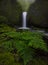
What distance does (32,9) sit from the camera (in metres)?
5.79

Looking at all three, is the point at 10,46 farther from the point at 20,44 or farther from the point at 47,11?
the point at 47,11

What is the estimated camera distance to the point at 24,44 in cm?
222

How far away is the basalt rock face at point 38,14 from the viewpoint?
5.71 meters

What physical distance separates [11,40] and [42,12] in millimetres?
3564

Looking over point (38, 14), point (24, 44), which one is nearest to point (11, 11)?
point (38, 14)

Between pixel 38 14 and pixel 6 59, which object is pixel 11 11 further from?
pixel 6 59

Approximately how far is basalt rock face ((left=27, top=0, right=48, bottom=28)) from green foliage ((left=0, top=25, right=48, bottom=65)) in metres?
3.31

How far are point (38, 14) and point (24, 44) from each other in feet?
11.8

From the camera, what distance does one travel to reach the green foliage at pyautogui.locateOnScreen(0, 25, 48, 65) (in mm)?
2127

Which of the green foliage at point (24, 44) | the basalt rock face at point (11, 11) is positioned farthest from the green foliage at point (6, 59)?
the basalt rock face at point (11, 11)

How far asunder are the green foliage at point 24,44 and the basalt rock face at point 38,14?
3309 millimetres

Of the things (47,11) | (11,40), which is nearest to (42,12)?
(47,11)

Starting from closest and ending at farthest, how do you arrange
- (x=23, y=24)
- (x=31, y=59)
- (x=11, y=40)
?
(x=31, y=59), (x=11, y=40), (x=23, y=24)

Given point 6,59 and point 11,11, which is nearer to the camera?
point 6,59
